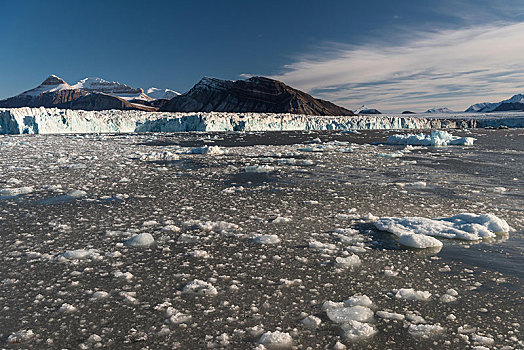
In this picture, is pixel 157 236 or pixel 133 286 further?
pixel 157 236

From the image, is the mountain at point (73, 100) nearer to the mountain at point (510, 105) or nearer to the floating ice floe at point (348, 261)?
the floating ice floe at point (348, 261)

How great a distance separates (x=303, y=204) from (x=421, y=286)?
313 cm

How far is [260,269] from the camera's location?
346cm

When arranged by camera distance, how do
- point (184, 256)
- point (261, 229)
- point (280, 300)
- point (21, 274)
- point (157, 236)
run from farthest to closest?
point (261, 229), point (157, 236), point (184, 256), point (21, 274), point (280, 300)

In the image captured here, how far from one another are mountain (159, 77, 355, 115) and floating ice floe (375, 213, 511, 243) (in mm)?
97449

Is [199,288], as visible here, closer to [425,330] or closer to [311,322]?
[311,322]

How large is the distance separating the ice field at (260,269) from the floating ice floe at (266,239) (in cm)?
2

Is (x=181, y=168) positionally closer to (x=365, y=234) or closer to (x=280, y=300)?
(x=365, y=234)

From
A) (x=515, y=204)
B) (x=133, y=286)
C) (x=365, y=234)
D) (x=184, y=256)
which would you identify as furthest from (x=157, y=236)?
(x=515, y=204)

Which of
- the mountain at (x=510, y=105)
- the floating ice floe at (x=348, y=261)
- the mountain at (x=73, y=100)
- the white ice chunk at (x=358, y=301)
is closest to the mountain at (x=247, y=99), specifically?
the mountain at (x=73, y=100)

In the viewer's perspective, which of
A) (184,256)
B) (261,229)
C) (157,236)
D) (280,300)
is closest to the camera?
(280,300)

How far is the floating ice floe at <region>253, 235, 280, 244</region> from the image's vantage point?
4191mm

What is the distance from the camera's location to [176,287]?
3084 millimetres

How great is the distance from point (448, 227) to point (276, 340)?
315 cm
